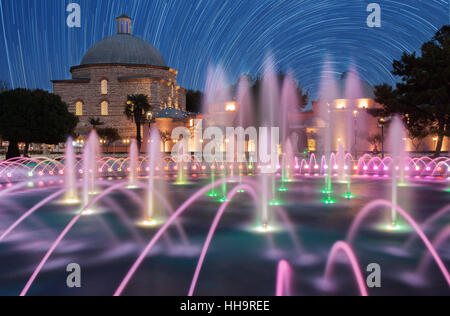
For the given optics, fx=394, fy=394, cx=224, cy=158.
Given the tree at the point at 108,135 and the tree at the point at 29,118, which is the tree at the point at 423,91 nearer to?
the tree at the point at 29,118

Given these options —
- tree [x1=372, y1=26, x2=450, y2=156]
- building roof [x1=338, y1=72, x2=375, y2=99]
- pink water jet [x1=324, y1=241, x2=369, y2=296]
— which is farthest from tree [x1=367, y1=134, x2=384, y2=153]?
pink water jet [x1=324, y1=241, x2=369, y2=296]

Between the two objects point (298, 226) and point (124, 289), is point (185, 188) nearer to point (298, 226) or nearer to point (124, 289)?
point (298, 226)

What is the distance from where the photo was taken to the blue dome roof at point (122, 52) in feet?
199

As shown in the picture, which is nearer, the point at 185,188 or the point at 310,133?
the point at 185,188

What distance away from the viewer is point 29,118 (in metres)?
29.7

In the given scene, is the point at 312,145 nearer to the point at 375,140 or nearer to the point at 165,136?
the point at 375,140

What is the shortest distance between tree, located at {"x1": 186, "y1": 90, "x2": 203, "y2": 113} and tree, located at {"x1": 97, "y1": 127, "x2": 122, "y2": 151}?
33932 millimetres

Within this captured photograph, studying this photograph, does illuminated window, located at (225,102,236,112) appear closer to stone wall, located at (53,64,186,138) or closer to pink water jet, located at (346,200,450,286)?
stone wall, located at (53,64,186,138)

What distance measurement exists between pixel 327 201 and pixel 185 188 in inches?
223

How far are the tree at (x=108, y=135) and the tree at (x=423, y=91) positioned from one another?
3498 centimetres

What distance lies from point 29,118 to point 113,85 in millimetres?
30242

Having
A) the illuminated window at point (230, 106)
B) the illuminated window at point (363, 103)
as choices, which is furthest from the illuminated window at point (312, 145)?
the illuminated window at point (230, 106)

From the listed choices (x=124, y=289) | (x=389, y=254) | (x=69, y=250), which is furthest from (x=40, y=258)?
(x=389, y=254)

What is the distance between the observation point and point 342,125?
50031 mm
